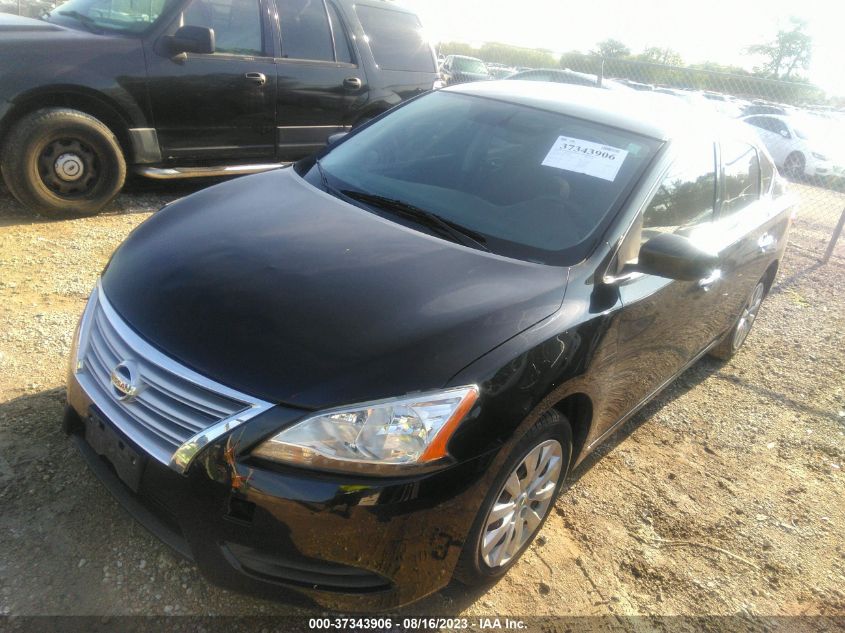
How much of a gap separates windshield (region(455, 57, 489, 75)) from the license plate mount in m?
20.8

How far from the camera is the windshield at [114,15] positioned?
5176 mm

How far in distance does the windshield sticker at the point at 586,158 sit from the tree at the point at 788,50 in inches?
2199

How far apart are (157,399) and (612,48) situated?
51.7 m

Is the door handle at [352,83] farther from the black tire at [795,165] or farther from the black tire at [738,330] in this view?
the black tire at [795,165]

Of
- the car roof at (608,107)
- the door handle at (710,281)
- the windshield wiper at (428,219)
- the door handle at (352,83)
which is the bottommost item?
the door handle at (710,281)

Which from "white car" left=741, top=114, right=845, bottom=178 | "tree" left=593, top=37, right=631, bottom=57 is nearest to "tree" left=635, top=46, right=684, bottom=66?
"tree" left=593, top=37, right=631, bottom=57

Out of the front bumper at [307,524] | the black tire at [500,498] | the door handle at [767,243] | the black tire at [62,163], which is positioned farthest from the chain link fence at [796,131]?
the front bumper at [307,524]

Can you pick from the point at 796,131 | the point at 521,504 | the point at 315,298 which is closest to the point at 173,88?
the point at 315,298

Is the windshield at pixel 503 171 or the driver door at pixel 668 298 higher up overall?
the windshield at pixel 503 171

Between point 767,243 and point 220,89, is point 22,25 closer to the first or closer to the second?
point 220,89

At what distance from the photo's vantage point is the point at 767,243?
13.4 feet

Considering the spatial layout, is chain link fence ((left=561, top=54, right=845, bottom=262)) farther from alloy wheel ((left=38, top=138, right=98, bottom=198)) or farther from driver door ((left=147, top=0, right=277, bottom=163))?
alloy wheel ((left=38, top=138, right=98, bottom=198))

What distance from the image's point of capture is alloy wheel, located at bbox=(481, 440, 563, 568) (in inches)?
85.3

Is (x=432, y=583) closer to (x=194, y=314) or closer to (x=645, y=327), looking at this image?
(x=194, y=314)
